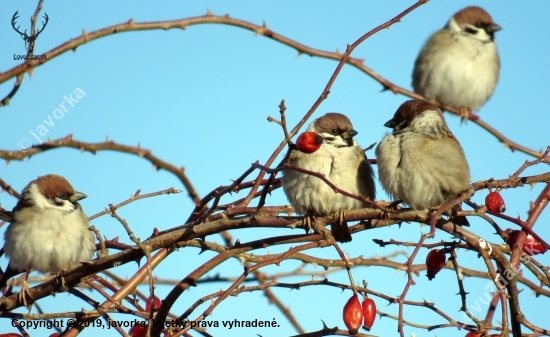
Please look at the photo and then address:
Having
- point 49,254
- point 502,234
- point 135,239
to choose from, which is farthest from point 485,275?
point 49,254

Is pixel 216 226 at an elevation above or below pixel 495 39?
below

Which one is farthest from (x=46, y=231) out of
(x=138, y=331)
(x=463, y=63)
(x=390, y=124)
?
(x=463, y=63)

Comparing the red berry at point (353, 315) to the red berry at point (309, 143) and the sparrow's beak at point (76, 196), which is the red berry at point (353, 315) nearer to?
the red berry at point (309, 143)

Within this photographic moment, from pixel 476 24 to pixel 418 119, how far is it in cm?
206

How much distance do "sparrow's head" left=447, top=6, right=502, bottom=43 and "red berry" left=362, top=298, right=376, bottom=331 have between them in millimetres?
3712

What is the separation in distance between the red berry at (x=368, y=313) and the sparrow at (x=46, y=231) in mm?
2250

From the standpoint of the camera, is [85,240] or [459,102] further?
[459,102]

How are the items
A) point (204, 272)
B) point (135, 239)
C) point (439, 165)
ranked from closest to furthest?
1. point (135, 239)
2. point (204, 272)
3. point (439, 165)

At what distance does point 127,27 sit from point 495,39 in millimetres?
3621

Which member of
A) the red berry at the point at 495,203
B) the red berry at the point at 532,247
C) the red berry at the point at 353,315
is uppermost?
the red berry at the point at 495,203

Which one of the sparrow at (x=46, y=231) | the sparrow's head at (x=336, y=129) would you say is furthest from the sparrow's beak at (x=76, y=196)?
the sparrow's head at (x=336, y=129)

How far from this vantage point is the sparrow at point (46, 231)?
4.25 m

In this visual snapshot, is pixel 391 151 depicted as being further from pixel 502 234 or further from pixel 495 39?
pixel 495 39

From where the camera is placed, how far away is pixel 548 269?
2391 millimetres
